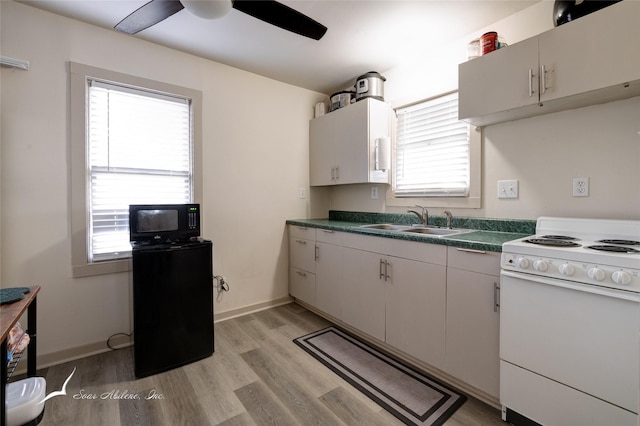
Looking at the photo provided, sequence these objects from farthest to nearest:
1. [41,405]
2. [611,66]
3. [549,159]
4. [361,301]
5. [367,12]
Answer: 1. [361,301]
2. [367,12]
3. [549,159]
4. [611,66]
5. [41,405]

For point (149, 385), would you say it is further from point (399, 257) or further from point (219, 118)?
point (219, 118)

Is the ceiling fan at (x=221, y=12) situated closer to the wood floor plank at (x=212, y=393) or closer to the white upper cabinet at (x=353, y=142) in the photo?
the white upper cabinet at (x=353, y=142)

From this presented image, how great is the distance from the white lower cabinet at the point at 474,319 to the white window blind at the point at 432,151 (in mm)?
817

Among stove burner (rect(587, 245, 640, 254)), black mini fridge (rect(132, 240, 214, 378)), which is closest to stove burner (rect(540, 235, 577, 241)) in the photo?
stove burner (rect(587, 245, 640, 254))

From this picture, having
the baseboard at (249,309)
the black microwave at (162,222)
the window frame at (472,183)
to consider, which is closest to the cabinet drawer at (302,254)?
the baseboard at (249,309)

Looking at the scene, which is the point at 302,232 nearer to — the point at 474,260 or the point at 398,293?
the point at 398,293

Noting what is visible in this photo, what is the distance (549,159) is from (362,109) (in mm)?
1484

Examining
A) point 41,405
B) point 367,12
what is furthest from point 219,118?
point 41,405

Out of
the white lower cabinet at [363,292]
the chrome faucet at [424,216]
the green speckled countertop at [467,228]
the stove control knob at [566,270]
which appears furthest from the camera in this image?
the chrome faucet at [424,216]

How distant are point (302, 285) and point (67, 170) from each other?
7.11 ft

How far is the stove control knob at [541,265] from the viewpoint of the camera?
125 cm

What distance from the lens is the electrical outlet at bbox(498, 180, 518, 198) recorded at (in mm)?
1922

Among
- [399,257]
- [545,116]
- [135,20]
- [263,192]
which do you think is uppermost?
[135,20]

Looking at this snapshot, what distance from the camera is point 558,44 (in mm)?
1477
